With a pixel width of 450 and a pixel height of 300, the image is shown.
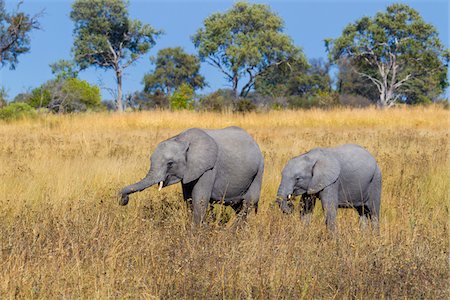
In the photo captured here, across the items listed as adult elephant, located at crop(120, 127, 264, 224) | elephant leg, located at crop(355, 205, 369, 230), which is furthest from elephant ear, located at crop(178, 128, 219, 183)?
elephant leg, located at crop(355, 205, 369, 230)

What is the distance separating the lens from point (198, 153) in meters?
6.11

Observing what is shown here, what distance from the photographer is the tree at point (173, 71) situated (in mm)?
57875

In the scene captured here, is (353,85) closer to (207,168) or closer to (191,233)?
(207,168)

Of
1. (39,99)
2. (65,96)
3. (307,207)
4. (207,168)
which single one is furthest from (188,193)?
(39,99)

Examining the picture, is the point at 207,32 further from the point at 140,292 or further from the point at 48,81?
the point at 140,292

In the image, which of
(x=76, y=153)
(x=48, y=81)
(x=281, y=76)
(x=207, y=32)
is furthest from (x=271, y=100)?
(x=76, y=153)

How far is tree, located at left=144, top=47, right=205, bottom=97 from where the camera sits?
2279 inches

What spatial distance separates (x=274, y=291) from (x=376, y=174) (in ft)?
10.6

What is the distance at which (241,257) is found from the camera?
4.77 m

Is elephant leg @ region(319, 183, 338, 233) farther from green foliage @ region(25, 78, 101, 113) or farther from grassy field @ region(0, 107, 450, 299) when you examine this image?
green foliage @ region(25, 78, 101, 113)

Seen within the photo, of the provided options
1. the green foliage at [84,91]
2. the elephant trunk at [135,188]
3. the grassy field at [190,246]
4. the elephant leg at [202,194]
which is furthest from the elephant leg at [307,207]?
the green foliage at [84,91]

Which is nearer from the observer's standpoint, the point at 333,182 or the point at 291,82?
the point at 333,182

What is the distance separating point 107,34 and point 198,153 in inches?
1785

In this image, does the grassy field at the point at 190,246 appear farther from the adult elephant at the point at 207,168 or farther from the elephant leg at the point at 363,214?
the adult elephant at the point at 207,168
